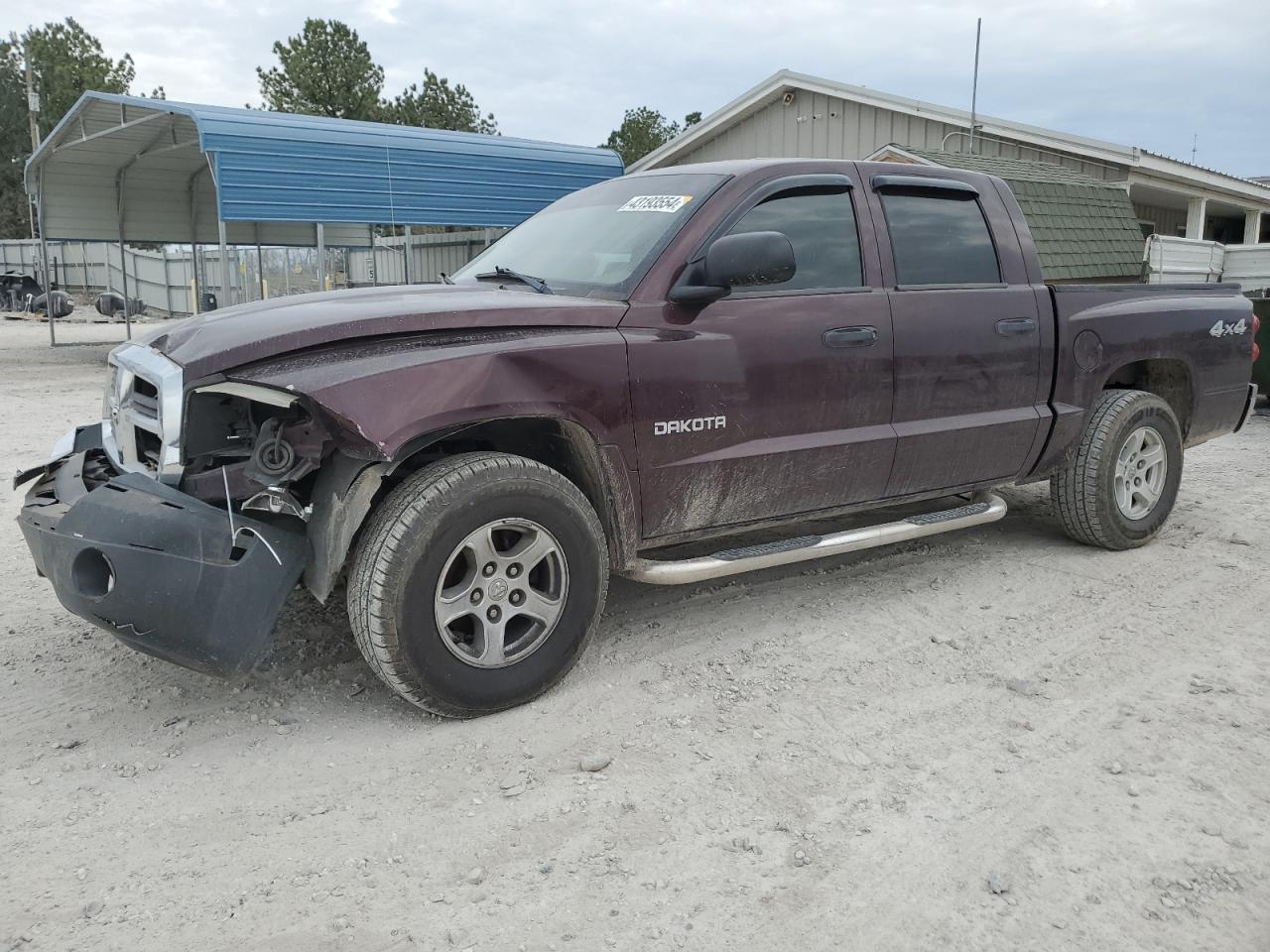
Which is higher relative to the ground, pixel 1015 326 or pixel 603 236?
pixel 603 236

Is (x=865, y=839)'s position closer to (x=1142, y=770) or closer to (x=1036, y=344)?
(x=1142, y=770)

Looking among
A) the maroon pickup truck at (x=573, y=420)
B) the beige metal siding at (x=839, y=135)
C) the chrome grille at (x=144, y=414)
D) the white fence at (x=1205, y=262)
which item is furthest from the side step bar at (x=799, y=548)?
the beige metal siding at (x=839, y=135)

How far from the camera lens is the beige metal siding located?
16375 millimetres

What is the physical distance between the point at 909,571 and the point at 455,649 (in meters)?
2.63

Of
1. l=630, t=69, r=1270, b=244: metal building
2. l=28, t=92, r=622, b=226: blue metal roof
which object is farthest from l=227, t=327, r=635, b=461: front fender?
l=630, t=69, r=1270, b=244: metal building

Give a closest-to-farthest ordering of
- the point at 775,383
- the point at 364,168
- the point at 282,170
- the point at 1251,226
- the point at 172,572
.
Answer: the point at 172,572, the point at 775,383, the point at 282,170, the point at 364,168, the point at 1251,226

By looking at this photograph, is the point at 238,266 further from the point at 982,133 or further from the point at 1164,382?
the point at 1164,382

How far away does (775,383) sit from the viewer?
12.5 ft

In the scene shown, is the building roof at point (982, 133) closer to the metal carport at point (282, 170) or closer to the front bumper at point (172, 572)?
the metal carport at point (282, 170)

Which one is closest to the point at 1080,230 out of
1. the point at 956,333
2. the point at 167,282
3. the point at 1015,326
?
the point at 1015,326

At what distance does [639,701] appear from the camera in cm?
348

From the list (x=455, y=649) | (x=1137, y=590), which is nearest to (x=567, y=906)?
(x=455, y=649)

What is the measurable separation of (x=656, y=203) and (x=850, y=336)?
0.96 meters

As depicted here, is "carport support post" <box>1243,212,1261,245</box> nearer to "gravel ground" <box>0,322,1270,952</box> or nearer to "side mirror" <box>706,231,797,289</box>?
"gravel ground" <box>0,322,1270,952</box>
